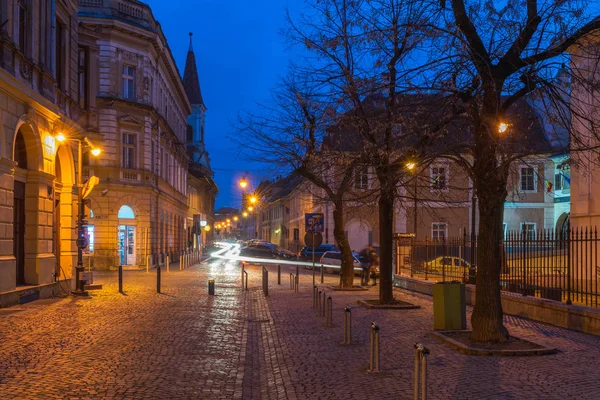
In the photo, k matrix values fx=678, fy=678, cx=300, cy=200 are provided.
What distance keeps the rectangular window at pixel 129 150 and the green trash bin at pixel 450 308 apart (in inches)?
1224

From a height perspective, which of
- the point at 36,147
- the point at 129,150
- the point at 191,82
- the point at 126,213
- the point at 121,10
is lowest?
the point at 126,213

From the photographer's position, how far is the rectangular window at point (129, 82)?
40956 millimetres

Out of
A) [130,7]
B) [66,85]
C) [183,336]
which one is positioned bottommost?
[183,336]

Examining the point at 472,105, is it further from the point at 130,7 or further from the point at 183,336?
the point at 130,7

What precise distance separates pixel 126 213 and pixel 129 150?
12.6 feet

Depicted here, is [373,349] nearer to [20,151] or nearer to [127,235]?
[20,151]

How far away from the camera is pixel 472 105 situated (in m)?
11.1

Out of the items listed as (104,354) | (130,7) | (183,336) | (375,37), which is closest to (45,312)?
(183,336)

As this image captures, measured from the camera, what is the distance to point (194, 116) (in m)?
79.6

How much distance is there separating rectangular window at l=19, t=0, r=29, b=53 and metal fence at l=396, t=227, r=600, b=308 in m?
13.3

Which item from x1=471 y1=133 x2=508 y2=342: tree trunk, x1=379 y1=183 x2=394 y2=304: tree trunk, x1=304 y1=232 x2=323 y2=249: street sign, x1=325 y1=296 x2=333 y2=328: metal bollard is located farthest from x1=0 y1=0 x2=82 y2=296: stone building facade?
x1=471 y1=133 x2=508 y2=342: tree trunk

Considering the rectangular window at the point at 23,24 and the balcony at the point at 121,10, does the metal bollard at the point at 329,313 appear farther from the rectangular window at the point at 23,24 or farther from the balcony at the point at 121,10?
the balcony at the point at 121,10

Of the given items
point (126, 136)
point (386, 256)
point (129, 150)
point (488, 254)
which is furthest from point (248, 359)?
point (129, 150)

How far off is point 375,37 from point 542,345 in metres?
5.75
